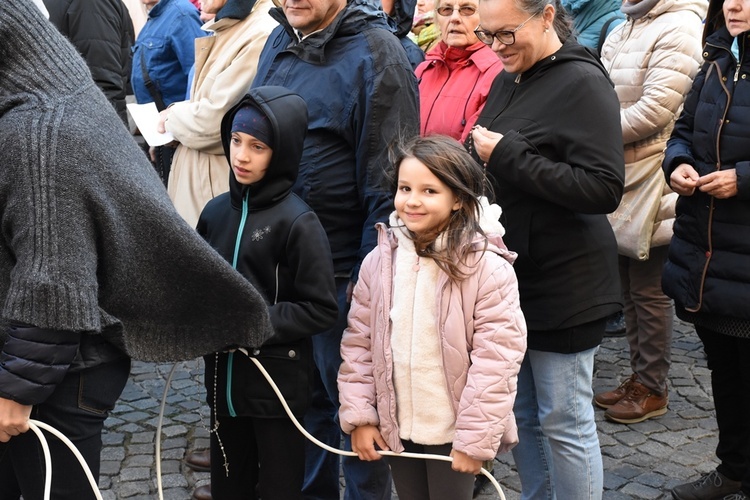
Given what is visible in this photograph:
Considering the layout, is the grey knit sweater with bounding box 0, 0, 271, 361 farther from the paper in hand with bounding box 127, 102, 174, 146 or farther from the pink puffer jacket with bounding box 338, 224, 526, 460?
the paper in hand with bounding box 127, 102, 174, 146

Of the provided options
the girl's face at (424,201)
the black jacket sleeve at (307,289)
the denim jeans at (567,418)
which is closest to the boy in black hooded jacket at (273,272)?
the black jacket sleeve at (307,289)

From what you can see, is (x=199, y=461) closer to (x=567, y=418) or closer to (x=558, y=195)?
(x=567, y=418)

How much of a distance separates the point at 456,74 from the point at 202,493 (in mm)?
2076

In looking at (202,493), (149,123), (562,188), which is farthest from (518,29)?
(202,493)

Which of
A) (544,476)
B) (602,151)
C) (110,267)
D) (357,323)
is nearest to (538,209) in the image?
(602,151)

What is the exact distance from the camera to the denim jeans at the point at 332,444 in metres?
3.55

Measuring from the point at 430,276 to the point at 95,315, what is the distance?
1.01 metres

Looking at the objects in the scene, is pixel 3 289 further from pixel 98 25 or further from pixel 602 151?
pixel 98 25

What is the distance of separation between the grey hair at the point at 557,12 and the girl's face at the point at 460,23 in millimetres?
830

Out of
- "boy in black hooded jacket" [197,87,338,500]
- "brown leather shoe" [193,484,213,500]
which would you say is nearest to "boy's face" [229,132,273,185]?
"boy in black hooded jacket" [197,87,338,500]

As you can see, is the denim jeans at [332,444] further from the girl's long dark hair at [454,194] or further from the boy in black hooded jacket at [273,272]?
the girl's long dark hair at [454,194]

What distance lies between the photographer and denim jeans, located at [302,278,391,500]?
3547mm

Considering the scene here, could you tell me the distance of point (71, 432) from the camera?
2512 mm

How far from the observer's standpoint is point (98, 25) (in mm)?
6430
